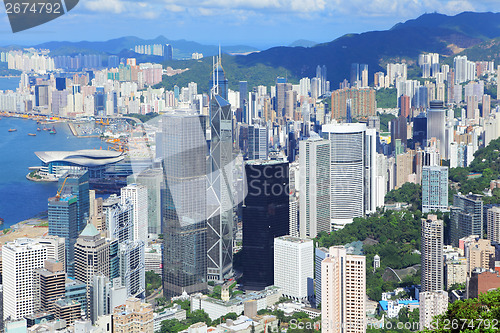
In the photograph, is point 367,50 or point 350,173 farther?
point 367,50

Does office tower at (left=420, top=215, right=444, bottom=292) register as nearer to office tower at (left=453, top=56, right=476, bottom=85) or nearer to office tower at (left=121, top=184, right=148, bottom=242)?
office tower at (left=121, top=184, right=148, bottom=242)

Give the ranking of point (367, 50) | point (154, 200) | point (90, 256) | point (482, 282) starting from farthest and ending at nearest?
point (367, 50) < point (154, 200) < point (90, 256) < point (482, 282)

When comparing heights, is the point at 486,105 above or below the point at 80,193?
above

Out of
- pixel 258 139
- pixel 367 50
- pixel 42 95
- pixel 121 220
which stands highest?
pixel 367 50

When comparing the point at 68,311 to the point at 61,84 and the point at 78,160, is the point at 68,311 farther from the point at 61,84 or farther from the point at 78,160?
the point at 61,84

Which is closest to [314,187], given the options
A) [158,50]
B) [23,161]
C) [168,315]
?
[168,315]

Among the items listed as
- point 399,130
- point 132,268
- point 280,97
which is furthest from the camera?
point 280,97

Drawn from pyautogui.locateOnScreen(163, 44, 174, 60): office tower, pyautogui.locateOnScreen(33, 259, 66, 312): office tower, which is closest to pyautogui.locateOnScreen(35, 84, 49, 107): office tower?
pyautogui.locateOnScreen(163, 44, 174, 60): office tower

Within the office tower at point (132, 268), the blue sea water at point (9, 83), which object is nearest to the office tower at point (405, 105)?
the blue sea water at point (9, 83)
